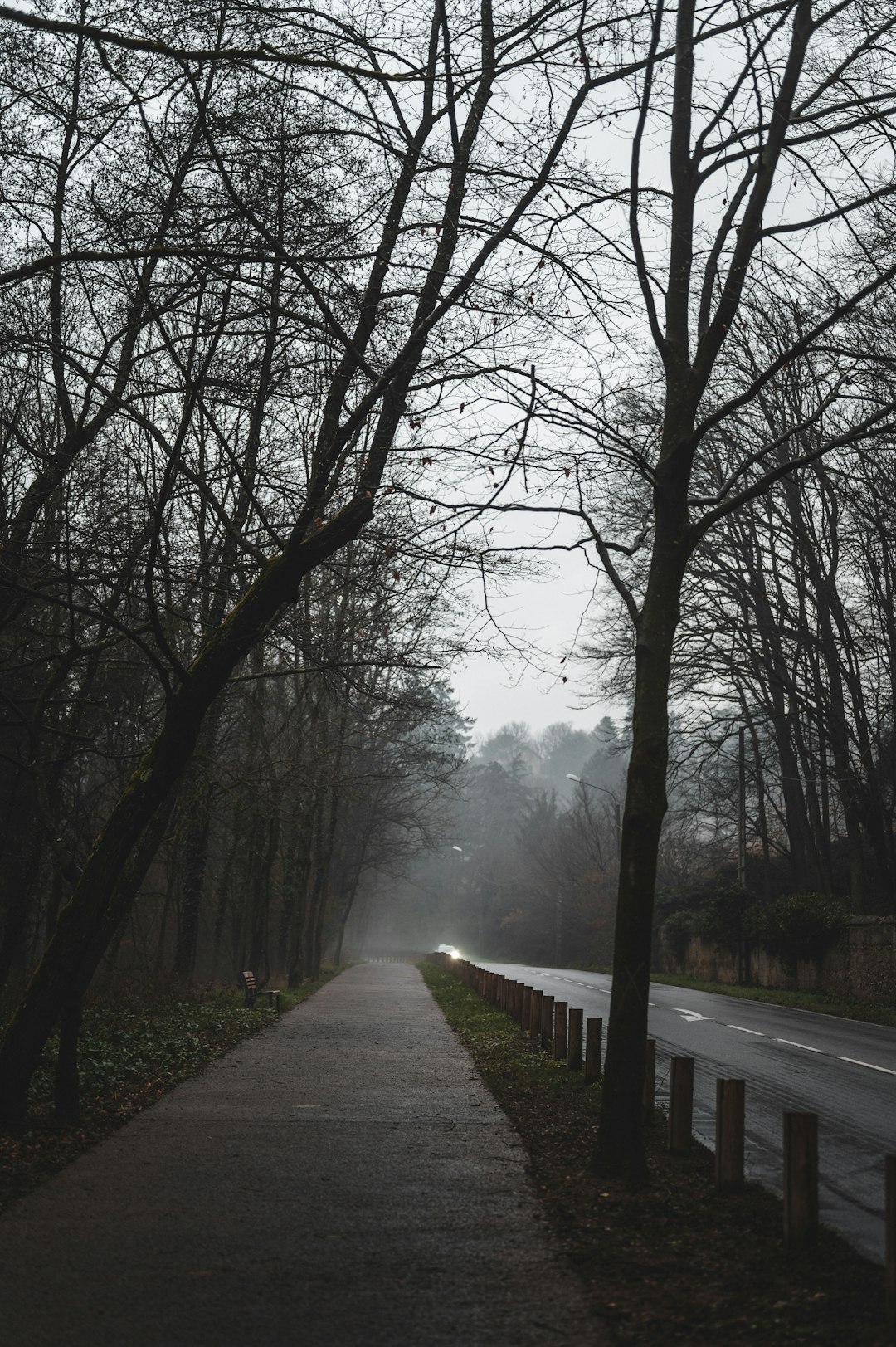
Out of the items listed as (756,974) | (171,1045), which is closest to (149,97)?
(171,1045)

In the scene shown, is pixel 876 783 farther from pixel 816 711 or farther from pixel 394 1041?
pixel 394 1041

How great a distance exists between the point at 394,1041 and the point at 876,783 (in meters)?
14.6

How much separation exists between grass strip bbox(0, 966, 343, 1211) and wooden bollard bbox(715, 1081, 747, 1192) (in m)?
4.18

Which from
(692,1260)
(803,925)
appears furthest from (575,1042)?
(803,925)

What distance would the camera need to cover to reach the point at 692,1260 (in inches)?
215

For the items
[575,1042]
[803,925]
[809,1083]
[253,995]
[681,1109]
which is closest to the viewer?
[681,1109]

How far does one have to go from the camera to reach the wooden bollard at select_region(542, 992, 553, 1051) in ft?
48.1

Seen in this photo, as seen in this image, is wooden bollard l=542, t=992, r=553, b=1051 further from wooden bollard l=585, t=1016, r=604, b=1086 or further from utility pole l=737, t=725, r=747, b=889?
utility pole l=737, t=725, r=747, b=889

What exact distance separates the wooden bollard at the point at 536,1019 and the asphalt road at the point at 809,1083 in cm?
161

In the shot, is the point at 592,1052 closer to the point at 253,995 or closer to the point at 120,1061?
the point at 120,1061

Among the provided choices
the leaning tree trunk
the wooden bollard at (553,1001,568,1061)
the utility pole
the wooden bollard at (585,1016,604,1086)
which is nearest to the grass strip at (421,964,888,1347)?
the wooden bollard at (585,1016,604,1086)

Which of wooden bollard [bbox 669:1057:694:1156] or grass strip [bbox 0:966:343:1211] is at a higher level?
wooden bollard [bbox 669:1057:694:1156]

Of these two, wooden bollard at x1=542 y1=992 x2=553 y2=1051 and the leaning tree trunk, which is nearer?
the leaning tree trunk

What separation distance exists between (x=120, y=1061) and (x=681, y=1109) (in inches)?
260
